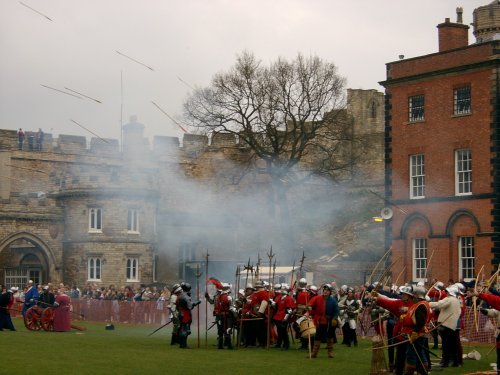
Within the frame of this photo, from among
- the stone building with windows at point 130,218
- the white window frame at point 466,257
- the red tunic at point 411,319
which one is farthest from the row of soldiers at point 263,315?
the stone building with windows at point 130,218

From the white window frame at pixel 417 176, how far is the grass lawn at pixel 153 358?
16.0 m

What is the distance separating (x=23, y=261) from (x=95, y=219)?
20.6 feet

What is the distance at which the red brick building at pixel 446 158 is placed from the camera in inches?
1853

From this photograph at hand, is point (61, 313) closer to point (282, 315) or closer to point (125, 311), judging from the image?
point (125, 311)

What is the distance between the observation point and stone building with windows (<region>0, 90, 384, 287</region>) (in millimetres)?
67188

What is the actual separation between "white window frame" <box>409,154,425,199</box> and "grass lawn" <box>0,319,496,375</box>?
1601cm

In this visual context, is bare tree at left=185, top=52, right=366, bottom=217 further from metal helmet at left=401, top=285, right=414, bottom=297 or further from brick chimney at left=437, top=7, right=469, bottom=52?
metal helmet at left=401, top=285, right=414, bottom=297

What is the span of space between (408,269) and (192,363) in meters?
25.0

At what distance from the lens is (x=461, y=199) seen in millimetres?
47906

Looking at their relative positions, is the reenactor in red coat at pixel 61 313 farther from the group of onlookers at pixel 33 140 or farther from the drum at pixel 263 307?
the group of onlookers at pixel 33 140

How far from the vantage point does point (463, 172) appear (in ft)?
158

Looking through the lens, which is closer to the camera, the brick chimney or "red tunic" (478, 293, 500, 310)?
"red tunic" (478, 293, 500, 310)

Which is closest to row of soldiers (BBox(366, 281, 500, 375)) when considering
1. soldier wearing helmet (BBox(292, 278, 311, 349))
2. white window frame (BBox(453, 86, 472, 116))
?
soldier wearing helmet (BBox(292, 278, 311, 349))

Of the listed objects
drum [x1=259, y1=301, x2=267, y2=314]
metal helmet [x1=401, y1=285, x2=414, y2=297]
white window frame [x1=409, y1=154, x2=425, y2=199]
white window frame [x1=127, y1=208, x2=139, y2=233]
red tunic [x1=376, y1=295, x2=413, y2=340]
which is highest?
white window frame [x1=409, y1=154, x2=425, y2=199]
